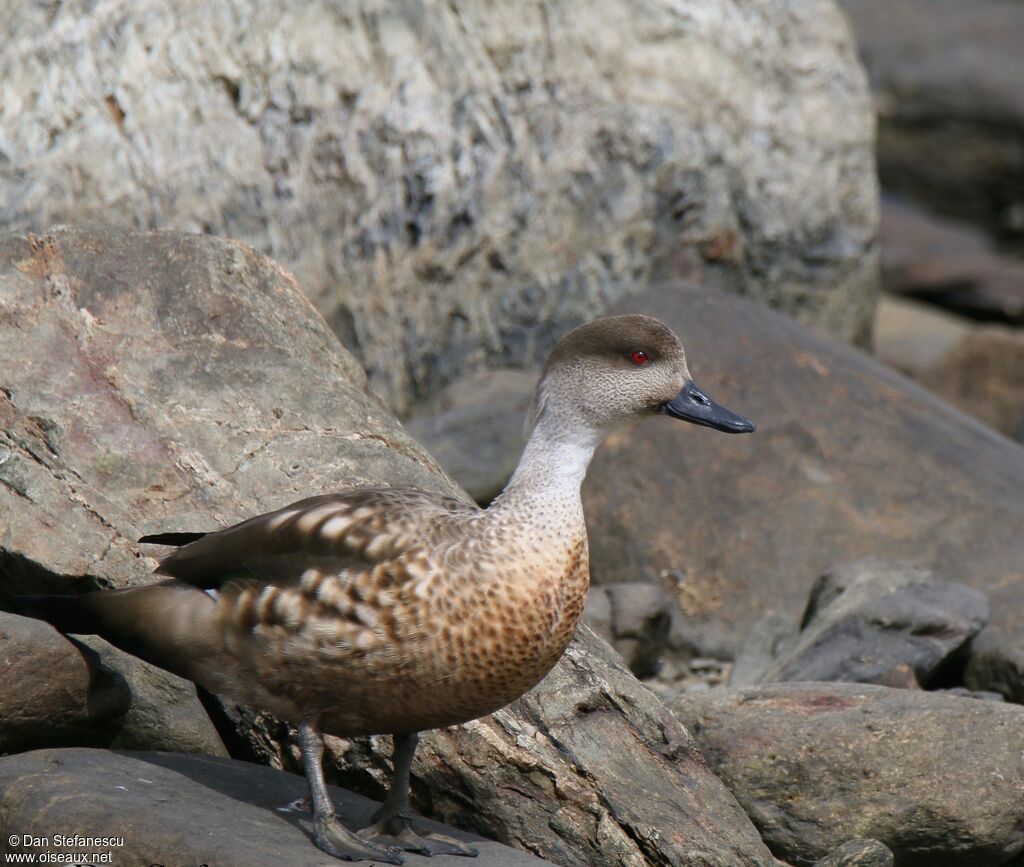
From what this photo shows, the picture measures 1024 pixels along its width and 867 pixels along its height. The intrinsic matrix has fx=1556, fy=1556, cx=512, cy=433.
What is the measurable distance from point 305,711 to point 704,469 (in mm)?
4210

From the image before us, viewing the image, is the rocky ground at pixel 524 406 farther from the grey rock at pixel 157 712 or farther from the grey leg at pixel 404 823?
the grey leg at pixel 404 823

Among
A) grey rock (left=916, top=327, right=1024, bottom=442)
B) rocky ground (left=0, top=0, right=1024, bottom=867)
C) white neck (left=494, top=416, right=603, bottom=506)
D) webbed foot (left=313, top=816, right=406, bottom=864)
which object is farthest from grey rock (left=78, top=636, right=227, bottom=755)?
grey rock (left=916, top=327, right=1024, bottom=442)

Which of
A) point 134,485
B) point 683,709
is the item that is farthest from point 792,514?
point 134,485

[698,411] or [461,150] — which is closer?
[698,411]

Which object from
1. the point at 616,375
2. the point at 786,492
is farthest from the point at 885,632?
the point at 616,375

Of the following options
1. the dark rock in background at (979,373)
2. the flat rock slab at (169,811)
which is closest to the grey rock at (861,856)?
the flat rock slab at (169,811)

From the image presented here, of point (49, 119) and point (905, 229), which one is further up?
point (49, 119)

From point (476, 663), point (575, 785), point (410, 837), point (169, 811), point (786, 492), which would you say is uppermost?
point (476, 663)

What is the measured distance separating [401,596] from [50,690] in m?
1.26

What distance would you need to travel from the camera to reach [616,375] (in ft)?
15.7

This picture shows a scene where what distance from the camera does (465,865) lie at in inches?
178

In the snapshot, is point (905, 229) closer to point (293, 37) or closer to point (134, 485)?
point (293, 37)

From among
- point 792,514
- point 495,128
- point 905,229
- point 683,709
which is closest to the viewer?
point 683,709

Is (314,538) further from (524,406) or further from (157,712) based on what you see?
(524,406)
